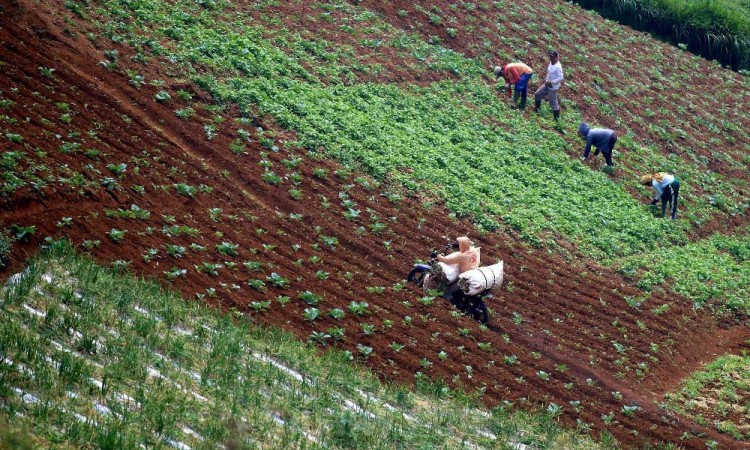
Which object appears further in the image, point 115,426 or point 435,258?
point 435,258

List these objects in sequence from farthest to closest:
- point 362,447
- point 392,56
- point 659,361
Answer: point 392,56
point 659,361
point 362,447

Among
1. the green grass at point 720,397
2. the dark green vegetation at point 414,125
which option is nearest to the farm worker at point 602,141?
the dark green vegetation at point 414,125

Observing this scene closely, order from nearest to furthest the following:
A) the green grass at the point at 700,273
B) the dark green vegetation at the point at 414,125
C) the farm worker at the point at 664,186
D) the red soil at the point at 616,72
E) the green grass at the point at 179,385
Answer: the green grass at the point at 179,385 → the green grass at the point at 700,273 → the dark green vegetation at the point at 414,125 → the farm worker at the point at 664,186 → the red soil at the point at 616,72

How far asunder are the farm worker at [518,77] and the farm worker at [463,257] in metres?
10.4

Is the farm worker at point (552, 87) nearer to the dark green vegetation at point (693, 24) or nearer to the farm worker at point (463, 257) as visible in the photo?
the dark green vegetation at point (693, 24)

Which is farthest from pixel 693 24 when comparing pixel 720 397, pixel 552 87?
pixel 720 397

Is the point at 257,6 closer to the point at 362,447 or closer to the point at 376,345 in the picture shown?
the point at 376,345

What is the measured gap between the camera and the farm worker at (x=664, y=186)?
2106 cm

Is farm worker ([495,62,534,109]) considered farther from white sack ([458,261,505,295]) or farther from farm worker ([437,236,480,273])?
white sack ([458,261,505,295])

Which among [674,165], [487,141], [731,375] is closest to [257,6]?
[487,141]

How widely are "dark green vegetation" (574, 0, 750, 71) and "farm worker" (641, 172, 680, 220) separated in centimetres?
1279

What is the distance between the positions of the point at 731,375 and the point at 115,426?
11.0 meters

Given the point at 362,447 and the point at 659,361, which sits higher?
the point at 362,447

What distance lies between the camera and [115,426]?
7.80m
